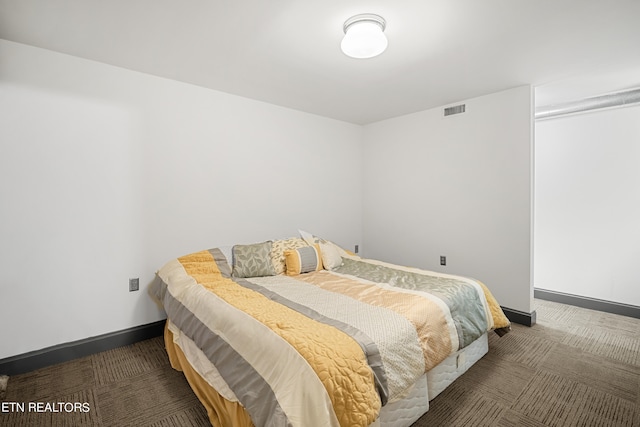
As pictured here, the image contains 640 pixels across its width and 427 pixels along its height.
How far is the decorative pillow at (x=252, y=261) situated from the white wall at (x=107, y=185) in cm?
47

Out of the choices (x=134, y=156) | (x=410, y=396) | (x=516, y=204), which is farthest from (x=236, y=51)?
(x=516, y=204)

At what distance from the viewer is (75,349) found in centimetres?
235

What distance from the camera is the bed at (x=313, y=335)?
4.17 feet

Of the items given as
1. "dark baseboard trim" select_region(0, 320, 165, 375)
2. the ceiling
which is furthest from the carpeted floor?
the ceiling

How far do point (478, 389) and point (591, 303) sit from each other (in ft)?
8.04

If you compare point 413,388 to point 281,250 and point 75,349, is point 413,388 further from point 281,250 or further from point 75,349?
point 75,349

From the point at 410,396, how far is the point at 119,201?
259 cm

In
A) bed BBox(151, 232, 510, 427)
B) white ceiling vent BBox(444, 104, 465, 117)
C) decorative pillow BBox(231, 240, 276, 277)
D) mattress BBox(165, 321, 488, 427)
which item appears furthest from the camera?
white ceiling vent BBox(444, 104, 465, 117)

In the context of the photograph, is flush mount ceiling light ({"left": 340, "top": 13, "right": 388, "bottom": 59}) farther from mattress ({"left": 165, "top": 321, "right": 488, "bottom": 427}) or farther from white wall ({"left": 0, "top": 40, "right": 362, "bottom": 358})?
mattress ({"left": 165, "top": 321, "right": 488, "bottom": 427})

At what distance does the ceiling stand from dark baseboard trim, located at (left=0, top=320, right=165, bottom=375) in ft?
7.31

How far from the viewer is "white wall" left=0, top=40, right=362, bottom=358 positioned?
84.9 inches

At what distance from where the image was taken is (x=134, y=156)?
2594 mm

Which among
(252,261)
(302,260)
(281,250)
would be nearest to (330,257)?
(302,260)

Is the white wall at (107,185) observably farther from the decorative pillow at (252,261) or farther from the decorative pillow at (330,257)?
the decorative pillow at (330,257)
